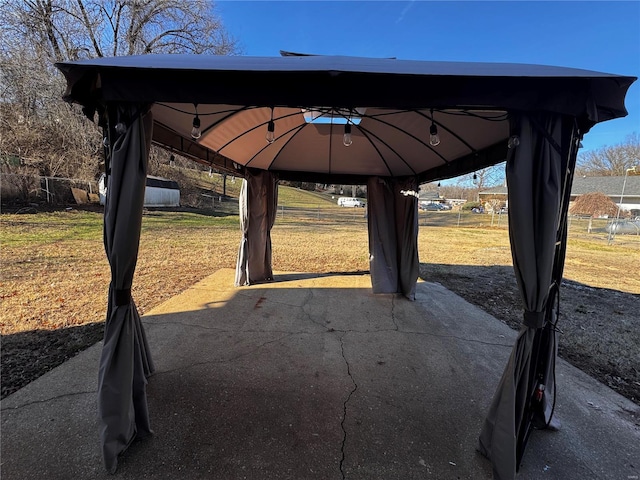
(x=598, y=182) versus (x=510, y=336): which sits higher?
(x=598, y=182)

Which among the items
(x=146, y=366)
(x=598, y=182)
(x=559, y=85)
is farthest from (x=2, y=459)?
(x=598, y=182)

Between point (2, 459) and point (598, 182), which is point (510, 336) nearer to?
point (2, 459)

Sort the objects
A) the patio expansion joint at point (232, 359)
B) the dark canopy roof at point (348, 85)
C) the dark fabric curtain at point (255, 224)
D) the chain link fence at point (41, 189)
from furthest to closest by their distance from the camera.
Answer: the chain link fence at point (41, 189) → the dark fabric curtain at point (255, 224) → the patio expansion joint at point (232, 359) → the dark canopy roof at point (348, 85)

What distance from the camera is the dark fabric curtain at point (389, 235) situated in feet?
16.1

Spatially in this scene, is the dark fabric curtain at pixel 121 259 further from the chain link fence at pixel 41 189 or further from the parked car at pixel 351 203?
the parked car at pixel 351 203

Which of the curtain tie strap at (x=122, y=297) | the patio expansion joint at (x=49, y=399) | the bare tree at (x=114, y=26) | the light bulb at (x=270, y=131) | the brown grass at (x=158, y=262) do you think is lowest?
the patio expansion joint at (x=49, y=399)

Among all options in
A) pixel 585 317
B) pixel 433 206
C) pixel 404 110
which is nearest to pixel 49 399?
pixel 404 110

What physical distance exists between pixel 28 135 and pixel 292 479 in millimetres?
15993

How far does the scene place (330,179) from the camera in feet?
18.7

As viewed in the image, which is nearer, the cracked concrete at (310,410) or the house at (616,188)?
the cracked concrete at (310,410)

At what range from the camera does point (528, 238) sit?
1695 mm

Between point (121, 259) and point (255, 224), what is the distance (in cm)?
347

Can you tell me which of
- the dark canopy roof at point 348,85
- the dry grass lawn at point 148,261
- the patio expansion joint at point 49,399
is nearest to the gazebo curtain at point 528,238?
the dark canopy roof at point 348,85

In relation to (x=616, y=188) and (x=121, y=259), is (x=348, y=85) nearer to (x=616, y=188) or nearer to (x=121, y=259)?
(x=121, y=259)
